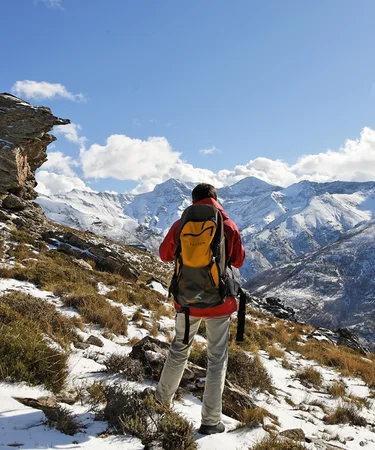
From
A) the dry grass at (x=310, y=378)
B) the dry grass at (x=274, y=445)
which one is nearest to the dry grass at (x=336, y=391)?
the dry grass at (x=310, y=378)

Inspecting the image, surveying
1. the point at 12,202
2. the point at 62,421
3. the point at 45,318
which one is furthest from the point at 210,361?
the point at 12,202

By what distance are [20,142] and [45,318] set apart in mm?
20472

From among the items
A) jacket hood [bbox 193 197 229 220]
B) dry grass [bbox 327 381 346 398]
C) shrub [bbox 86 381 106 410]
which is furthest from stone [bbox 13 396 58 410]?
dry grass [bbox 327 381 346 398]

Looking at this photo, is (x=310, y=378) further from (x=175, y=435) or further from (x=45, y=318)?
(x=45, y=318)

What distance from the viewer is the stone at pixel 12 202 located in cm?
2162

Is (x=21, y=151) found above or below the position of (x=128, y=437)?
above

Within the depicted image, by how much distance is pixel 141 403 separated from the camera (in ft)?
13.0

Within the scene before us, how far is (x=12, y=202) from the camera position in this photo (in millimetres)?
21797

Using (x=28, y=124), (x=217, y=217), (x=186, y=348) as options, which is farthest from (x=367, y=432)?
(x=28, y=124)

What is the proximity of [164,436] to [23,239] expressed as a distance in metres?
15.6

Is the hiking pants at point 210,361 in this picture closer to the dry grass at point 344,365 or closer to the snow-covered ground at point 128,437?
the snow-covered ground at point 128,437

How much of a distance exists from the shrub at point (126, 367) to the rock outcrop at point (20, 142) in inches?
774

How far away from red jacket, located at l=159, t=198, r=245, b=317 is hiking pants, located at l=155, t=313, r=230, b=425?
0.40ft

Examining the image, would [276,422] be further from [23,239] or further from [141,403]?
[23,239]
